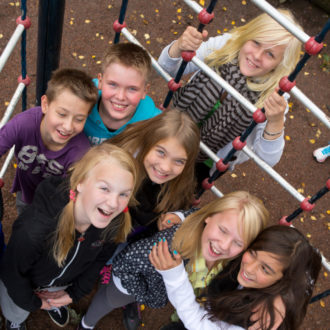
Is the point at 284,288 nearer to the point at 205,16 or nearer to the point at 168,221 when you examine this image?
the point at 168,221

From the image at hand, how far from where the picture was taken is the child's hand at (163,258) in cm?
176

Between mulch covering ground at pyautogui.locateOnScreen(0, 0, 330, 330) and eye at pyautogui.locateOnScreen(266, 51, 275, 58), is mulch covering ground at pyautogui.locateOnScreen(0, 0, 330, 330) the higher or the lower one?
the lower one

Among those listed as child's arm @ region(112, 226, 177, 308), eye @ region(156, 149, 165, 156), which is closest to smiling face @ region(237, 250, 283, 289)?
child's arm @ region(112, 226, 177, 308)

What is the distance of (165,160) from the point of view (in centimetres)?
186

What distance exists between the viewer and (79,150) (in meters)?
1.89

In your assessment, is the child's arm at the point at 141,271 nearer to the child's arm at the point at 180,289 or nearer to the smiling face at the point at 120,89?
the child's arm at the point at 180,289

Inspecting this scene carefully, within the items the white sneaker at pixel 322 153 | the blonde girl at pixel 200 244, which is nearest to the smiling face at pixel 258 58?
the blonde girl at pixel 200 244

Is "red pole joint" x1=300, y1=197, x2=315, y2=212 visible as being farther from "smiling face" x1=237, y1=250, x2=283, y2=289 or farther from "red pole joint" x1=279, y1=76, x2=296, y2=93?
"red pole joint" x1=279, y1=76, x2=296, y2=93

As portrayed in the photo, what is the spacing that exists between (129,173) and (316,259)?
3.13ft

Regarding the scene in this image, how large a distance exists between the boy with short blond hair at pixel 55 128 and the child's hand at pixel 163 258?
0.60 metres

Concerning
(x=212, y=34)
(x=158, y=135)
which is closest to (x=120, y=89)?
(x=158, y=135)

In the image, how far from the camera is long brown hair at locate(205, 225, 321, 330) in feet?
5.43

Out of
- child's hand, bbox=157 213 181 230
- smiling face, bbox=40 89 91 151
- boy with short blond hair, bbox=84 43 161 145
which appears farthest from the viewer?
child's hand, bbox=157 213 181 230

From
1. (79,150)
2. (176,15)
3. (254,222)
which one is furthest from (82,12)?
(254,222)
